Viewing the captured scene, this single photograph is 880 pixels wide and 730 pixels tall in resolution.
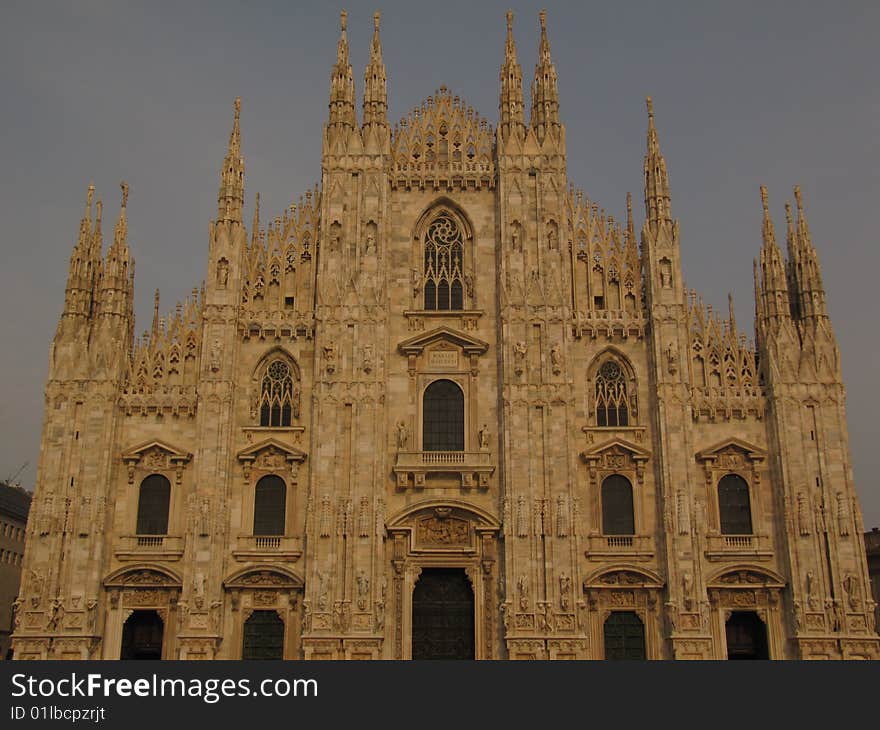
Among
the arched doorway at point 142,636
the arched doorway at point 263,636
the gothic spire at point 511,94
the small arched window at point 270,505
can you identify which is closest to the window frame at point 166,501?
the arched doorway at point 142,636

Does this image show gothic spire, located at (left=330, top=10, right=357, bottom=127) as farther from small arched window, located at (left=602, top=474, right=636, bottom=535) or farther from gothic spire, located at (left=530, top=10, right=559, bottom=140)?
small arched window, located at (left=602, top=474, right=636, bottom=535)

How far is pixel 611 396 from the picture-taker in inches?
1588

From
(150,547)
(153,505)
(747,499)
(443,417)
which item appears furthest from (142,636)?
(747,499)

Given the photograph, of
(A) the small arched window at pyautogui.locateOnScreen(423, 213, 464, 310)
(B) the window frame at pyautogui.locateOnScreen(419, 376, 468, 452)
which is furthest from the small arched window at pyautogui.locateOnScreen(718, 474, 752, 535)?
(A) the small arched window at pyautogui.locateOnScreen(423, 213, 464, 310)

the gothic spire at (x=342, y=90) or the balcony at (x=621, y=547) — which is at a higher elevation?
the gothic spire at (x=342, y=90)

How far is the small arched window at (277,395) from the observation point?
40.1 metres

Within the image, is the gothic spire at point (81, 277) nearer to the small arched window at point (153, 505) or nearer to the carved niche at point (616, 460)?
the small arched window at point (153, 505)

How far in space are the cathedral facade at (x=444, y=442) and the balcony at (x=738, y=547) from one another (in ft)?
0.34

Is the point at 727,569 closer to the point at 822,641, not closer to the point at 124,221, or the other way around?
the point at 822,641

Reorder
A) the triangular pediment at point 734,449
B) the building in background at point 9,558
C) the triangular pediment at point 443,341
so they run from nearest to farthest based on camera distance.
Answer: the triangular pediment at point 734,449, the triangular pediment at point 443,341, the building in background at point 9,558

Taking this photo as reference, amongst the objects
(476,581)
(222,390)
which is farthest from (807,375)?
(222,390)

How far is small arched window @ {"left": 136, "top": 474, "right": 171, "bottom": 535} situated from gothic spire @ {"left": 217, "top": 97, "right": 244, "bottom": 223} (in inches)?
412

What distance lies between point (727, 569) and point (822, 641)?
12.8ft

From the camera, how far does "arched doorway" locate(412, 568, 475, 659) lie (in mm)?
37844
